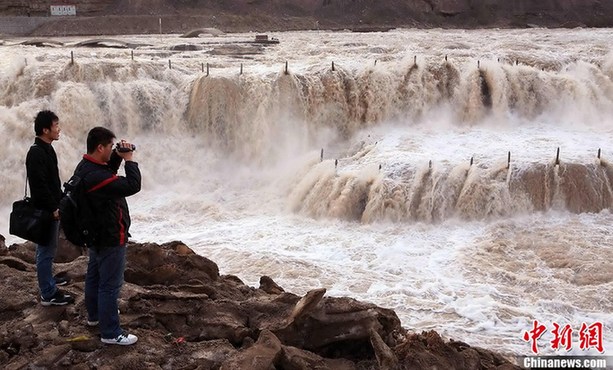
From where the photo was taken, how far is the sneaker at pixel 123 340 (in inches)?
155

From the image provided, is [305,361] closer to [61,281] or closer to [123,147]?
[123,147]

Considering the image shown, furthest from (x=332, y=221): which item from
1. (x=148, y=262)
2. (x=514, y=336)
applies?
(x=148, y=262)

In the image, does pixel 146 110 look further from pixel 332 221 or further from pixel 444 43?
pixel 444 43

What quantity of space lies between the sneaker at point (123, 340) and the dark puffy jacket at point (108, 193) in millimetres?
671

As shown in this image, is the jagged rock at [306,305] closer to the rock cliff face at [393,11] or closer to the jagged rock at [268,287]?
the jagged rock at [268,287]

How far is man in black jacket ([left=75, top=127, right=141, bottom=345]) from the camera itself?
3561 mm

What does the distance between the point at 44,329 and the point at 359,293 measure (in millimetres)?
4293

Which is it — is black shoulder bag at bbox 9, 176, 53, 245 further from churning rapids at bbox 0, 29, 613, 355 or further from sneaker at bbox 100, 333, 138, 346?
churning rapids at bbox 0, 29, 613, 355

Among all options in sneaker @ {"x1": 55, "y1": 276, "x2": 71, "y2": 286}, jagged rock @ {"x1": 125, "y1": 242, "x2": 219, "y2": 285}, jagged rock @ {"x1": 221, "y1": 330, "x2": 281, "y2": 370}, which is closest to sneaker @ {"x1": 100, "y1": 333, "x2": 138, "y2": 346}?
jagged rock @ {"x1": 221, "y1": 330, "x2": 281, "y2": 370}

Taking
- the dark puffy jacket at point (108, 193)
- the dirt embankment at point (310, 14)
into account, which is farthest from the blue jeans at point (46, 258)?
the dirt embankment at point (310, 14)

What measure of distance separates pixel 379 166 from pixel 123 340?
7323 millimetres

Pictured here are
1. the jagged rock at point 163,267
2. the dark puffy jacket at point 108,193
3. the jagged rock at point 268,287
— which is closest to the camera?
the dark puffy jacket at point 108,193

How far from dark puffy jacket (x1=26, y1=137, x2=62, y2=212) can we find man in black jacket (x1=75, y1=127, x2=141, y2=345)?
0.53 meters

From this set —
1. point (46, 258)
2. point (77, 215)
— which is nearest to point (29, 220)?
point (46, 258)
